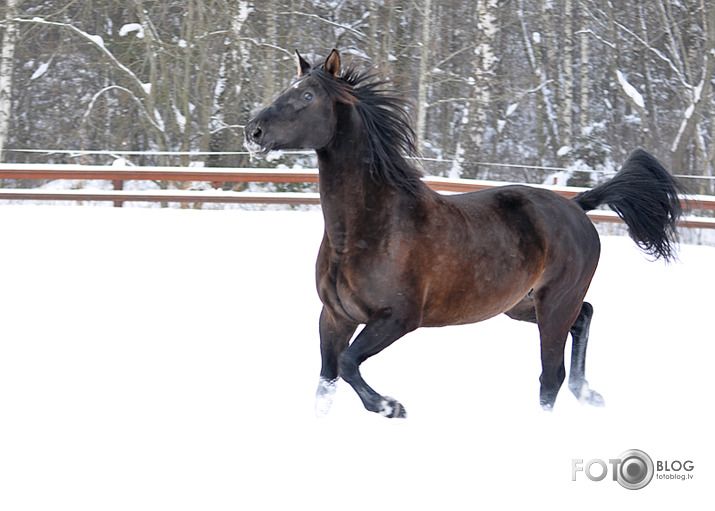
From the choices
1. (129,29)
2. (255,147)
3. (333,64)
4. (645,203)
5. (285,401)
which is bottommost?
(285,401)

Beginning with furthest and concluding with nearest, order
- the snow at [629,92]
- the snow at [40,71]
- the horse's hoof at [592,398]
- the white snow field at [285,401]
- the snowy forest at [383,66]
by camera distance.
Answer: the snow at [40,71] → the snow at [629,92] → the snowy forest at [383,66] → the horse's hoof at [592,398] → the white snow field at [285,401]

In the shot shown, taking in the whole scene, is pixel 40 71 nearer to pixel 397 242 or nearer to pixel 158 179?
pixel 158 179

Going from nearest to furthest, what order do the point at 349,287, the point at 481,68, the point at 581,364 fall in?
the point at 349,287 < the point at 581,364 < the point at 481,68

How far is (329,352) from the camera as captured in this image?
3975mm

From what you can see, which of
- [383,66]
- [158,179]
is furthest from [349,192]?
[383,66]

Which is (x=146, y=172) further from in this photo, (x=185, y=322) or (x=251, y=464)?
(x=251, y=464)

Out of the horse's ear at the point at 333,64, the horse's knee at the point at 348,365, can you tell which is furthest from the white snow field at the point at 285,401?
the horse's ear at the point at 333,64

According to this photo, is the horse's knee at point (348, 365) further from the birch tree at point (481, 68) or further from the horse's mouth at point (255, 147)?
the birch tree at point (481, 68)

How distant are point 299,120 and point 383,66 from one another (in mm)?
10573

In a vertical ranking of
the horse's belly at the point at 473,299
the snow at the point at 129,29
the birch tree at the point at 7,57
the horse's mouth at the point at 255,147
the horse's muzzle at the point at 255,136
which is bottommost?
the horse's belly at the point at 473,299

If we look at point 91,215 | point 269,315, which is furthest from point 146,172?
point 269,315

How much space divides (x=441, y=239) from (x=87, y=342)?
9.15 feet

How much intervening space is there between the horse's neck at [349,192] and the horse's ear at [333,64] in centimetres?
27

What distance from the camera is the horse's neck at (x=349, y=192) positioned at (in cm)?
376
